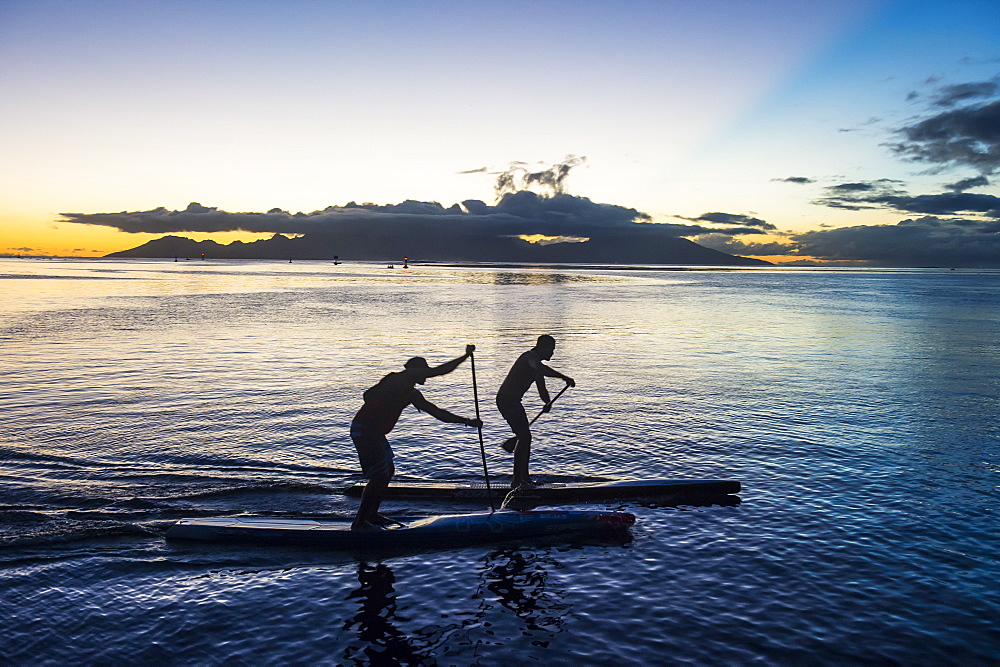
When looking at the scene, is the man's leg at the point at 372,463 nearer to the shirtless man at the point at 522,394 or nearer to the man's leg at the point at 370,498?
the man's leg at the point at 370,498

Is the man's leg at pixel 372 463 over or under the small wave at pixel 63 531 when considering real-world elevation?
over

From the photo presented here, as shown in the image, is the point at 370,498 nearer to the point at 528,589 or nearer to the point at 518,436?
the point at 528,589

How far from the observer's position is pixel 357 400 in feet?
71.4

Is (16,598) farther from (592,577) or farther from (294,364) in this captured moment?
(294,364)

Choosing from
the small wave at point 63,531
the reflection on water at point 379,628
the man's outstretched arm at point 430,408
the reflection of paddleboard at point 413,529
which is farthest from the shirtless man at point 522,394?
the small wave at point 63,531

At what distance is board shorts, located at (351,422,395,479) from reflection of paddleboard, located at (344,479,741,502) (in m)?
2.19

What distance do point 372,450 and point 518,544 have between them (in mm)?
2857

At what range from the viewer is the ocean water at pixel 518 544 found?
8.01m

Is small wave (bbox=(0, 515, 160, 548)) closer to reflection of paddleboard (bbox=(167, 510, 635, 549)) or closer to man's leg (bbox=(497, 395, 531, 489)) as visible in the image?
reflection of paddleboard (bbox=(167, 510, 635, 549))

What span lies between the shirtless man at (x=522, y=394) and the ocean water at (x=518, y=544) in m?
1.42

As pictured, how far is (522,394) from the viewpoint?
12.4 m

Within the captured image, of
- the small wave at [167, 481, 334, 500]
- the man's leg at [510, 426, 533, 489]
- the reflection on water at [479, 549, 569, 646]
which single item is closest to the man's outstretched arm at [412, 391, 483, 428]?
the man's leg at [510, 426, 533, 489]

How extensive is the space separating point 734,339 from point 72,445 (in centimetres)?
3497

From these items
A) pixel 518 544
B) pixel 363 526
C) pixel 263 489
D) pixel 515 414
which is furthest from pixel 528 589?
pixel 263 489
